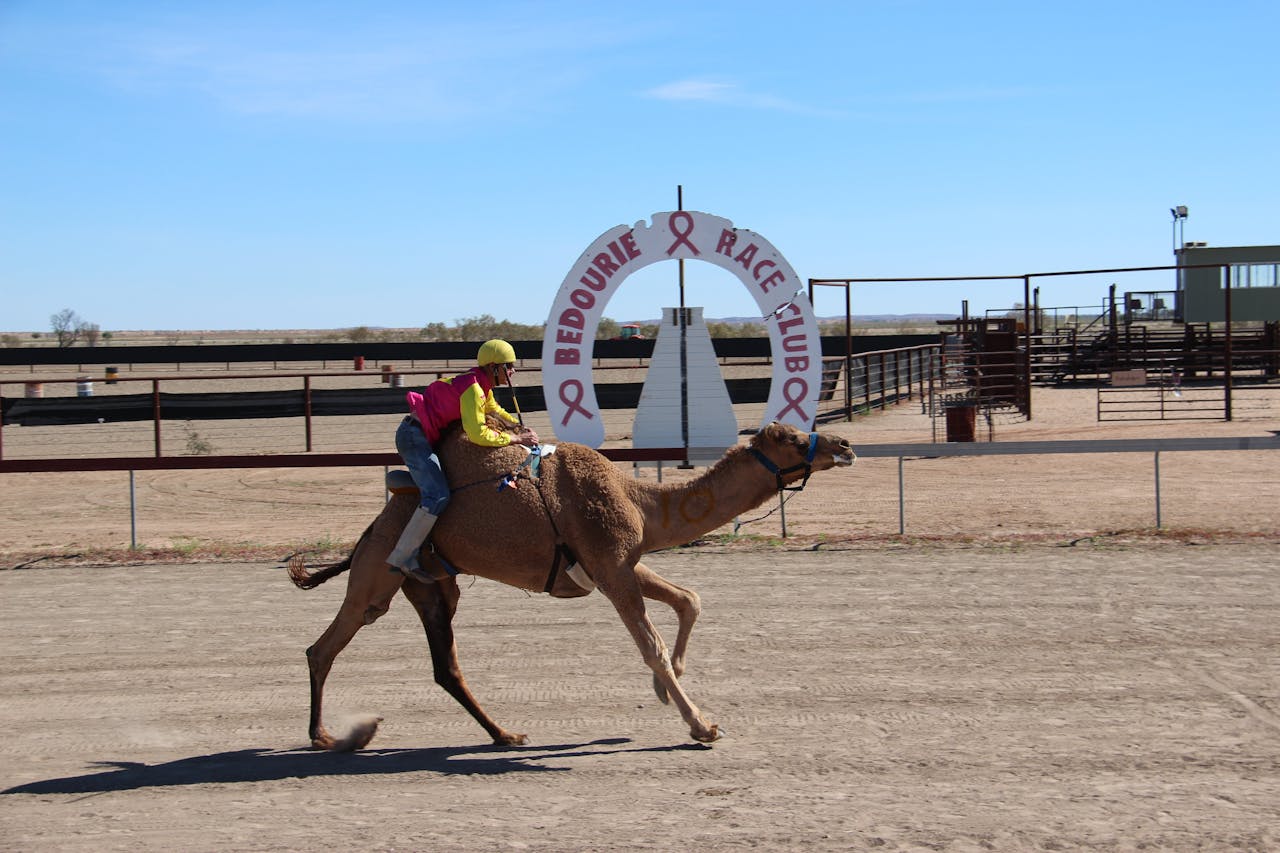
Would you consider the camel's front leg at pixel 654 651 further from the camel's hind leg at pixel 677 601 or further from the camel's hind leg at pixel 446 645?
the camel's hind leg at pixel 446 645

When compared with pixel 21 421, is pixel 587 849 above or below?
below

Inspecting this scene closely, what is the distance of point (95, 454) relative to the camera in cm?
2397

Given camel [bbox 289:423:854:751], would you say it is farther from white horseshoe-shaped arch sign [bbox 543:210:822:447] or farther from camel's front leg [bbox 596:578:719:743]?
white horseshoe-shaped arch sign [bbox 543:210:822:447]

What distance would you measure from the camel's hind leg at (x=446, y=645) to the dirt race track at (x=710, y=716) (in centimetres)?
15

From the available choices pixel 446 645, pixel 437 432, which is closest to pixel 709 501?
pixel 437 432

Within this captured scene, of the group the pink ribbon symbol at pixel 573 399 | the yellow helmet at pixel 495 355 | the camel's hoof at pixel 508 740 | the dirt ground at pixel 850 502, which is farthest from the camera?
the dirt ground at pixel 850 502

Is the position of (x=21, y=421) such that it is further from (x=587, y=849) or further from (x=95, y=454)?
(x=587, y=849)

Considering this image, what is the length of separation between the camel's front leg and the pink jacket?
1.07m

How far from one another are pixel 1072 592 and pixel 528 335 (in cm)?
6242

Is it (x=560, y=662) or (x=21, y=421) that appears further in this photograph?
(x=21, y=421)

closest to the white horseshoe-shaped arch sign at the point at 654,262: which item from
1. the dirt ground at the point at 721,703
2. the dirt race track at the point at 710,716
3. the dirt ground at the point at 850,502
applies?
the dirt ground at the point at 850,502

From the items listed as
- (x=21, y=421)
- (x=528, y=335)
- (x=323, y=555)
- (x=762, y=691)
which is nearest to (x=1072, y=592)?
(x=762, y=691)

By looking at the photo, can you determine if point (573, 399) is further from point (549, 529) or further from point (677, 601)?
point (549, 529)

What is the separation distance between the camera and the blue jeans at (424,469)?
7.07 meters
